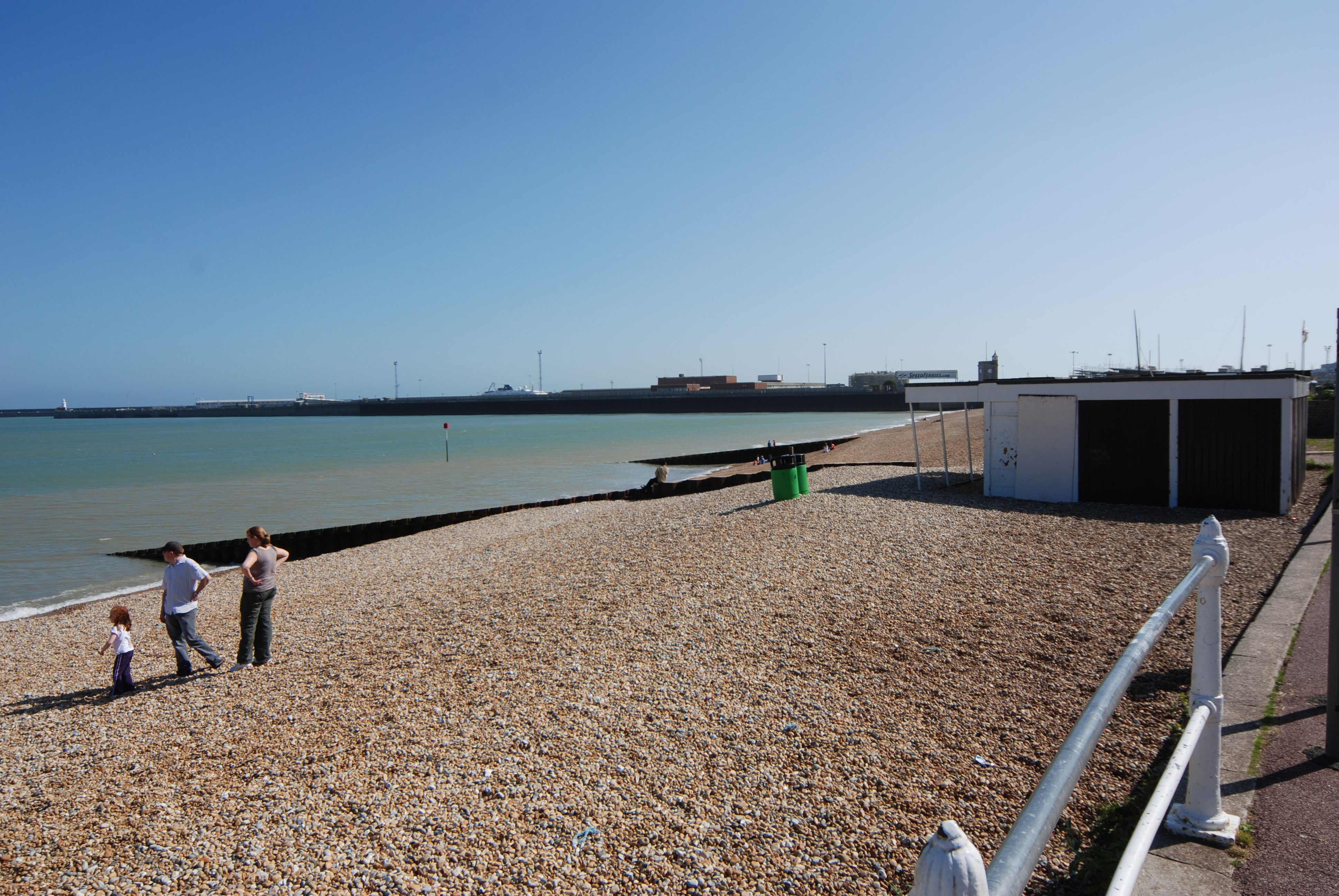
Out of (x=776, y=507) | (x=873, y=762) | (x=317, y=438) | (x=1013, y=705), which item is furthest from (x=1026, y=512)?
(x=317, y=438)

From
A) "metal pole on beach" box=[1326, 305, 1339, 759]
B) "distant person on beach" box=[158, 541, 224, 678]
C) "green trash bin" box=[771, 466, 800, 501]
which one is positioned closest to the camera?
"metal pole on beach" box=[1326, 305, 1339, 759]

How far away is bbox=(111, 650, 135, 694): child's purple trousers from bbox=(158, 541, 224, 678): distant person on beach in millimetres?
411

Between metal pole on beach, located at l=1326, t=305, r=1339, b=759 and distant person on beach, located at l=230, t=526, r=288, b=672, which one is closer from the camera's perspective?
metal pole on beach, located at l=1326, t=305, r=1339, b=759

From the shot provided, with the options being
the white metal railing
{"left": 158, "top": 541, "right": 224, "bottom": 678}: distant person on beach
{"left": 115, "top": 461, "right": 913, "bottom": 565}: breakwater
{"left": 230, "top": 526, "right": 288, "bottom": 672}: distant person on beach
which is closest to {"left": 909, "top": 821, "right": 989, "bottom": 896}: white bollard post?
the white metal railing

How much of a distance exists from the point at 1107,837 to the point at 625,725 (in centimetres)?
293

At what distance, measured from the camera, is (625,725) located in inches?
218

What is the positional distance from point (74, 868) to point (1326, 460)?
2466 centimetres

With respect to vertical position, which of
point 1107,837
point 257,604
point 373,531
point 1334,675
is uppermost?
point 1334,675

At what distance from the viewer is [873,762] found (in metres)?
4.79

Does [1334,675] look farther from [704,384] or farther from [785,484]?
[704,384]

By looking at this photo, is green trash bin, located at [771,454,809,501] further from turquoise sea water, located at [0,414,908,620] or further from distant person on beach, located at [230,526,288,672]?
turquoise sea water, located at [0,414,908,620]

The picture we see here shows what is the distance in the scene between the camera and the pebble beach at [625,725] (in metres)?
4.13

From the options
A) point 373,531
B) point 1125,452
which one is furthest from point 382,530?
point 1125,452

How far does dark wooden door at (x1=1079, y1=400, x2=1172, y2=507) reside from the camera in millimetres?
13875
